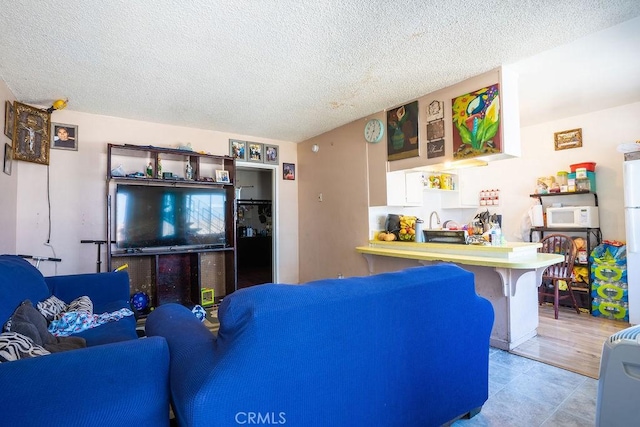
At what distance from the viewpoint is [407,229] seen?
3717 mm

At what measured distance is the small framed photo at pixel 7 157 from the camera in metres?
2.77

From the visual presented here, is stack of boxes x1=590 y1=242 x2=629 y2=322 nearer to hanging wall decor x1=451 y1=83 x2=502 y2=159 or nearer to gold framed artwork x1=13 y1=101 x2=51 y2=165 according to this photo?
hanging wall decor x1=451 y1=83 x2=502 y2=159

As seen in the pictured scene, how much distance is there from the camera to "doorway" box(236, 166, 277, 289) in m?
6.91

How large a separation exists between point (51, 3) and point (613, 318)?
18.8ft

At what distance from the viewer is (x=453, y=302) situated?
1.51 metres

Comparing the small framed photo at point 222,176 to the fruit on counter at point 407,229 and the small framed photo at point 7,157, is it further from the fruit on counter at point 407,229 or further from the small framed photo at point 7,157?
the fruit on counter at point 407,229

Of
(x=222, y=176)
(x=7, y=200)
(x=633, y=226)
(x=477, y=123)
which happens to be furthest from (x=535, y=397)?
(x=7, y=200)

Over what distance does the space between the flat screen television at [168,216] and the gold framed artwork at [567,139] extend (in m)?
4.59

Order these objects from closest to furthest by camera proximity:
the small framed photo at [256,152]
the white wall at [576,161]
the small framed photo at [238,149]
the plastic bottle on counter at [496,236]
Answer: the plastic bottle on counter at [496,236]
the white wall at [576,161]
the small framed photo at [238,149]
the small framed photo at [256,152]

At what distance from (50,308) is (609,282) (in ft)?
17.4

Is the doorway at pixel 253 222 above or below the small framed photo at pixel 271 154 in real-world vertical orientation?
below

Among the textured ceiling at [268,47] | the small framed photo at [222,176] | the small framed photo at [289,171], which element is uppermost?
the textured ceiling at [268,47]

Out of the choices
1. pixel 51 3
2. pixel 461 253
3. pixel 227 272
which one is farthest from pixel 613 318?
pixel 51 3

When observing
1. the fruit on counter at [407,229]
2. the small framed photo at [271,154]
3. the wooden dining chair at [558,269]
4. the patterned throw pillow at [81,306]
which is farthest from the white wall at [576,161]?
the patterned throw pillow at [81,306]
